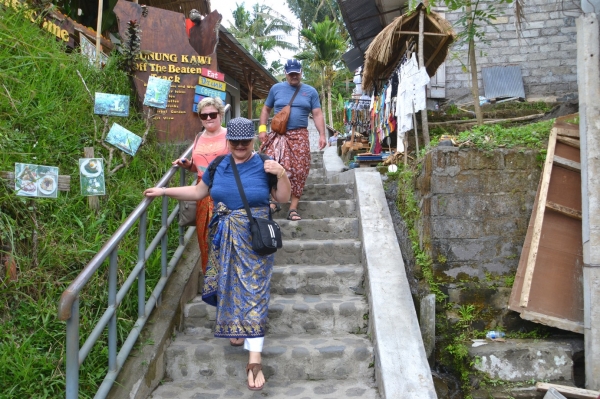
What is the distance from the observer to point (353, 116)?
520 inches

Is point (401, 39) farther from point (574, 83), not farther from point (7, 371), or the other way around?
point (7, 371)

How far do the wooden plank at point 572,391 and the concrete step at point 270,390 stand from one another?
1232mm

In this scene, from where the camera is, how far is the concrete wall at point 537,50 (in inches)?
398

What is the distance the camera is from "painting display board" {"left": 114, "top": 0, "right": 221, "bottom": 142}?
18.7 feet

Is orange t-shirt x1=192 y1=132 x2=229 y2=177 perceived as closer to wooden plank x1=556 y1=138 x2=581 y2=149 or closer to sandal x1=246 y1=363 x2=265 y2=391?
sandal x1=246 y1=363 x2=265 y2=391

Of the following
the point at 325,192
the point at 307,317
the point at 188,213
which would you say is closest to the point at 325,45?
the point at 325,192

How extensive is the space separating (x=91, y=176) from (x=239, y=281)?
4.65 feet

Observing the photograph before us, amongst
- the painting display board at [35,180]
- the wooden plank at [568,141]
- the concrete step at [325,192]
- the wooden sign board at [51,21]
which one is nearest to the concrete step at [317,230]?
the concrete step at [325,192]

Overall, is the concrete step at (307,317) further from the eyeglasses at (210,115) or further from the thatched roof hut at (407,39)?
the thatched roof hut at (407,39)

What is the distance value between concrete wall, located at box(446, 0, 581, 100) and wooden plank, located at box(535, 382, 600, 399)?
7829 millimetres

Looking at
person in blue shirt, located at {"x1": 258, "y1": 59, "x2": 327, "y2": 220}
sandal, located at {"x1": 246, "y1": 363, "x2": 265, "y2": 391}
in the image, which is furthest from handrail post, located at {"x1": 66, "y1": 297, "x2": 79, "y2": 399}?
person in blue shirt, located at {"x1": 258, "y1": 59, "x2": 327, "y2": 220}

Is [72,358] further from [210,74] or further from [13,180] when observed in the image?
[210,74]

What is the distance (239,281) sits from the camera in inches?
118

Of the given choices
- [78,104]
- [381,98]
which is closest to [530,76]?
[381,98]
